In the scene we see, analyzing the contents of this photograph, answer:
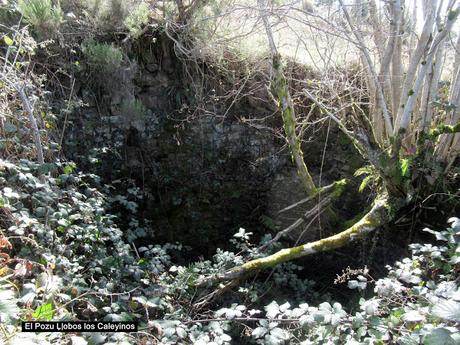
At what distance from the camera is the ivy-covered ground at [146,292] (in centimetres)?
159

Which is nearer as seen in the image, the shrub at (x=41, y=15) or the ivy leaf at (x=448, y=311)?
the ivy leaf at (x=448, y=311)

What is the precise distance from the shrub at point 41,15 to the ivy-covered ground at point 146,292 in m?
1.43

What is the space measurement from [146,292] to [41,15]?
8.35 ft

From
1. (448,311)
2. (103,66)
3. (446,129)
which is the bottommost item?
(448,311)

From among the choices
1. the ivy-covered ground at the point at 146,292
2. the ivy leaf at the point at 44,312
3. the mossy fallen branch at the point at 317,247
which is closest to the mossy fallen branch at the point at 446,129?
the mossy fallen branch at the point at 317,247

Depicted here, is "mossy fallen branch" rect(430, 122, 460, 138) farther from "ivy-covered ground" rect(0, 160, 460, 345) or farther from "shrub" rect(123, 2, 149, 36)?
"shrub" rect(123, 2, 149, 36)

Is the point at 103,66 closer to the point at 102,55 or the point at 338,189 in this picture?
the point at 102,55

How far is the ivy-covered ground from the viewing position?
159cm

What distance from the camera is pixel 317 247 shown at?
3.09m

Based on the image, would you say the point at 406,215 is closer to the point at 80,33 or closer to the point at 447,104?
the point at 447,104

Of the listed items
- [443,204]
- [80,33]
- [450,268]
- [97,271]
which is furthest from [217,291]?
[80,33]

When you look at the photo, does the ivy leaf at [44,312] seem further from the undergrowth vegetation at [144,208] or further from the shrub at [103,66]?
the shrub at [103,66]

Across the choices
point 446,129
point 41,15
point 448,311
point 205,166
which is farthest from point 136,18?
point 448,311

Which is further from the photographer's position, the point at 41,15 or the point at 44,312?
the point at 41,15
